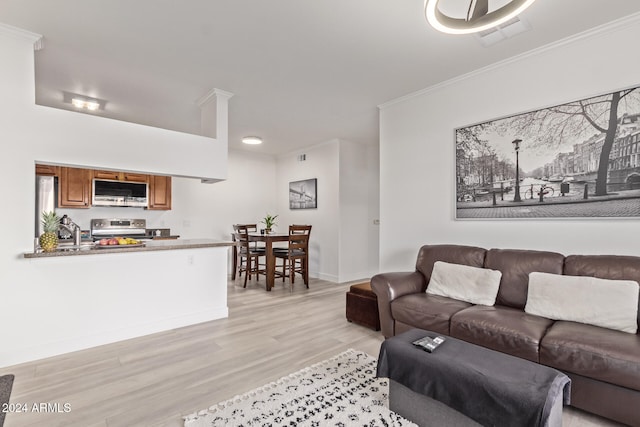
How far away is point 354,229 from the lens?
6.02 meters

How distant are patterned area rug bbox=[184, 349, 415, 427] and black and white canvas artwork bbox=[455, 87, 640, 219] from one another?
6.78 feet

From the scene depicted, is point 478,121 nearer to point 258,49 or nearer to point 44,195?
point 258,49

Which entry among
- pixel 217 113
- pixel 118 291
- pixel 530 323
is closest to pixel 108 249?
pixel 118 291

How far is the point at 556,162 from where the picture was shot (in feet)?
8.88

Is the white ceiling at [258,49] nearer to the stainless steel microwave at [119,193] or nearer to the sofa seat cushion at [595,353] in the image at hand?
the stainless steel microwave at [119,193]

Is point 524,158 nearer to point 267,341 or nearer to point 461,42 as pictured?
point 461,42

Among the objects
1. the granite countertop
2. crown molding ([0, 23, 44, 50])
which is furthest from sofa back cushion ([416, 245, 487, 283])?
crown molding ([0, 23, 44, 50])

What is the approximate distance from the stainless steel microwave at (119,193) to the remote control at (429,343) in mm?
5171

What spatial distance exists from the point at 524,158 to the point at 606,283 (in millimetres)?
1251

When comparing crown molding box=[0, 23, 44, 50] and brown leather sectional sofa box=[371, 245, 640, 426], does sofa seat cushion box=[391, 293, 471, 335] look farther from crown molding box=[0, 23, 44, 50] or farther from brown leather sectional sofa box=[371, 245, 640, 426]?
crown molding box=[0, 23, 44, 50]

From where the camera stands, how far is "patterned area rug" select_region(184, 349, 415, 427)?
1.79 meters

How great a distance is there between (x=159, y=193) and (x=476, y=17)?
17.8 feet

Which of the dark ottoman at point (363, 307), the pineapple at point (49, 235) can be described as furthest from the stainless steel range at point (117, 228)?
the dark ottoman at point (363, 307)

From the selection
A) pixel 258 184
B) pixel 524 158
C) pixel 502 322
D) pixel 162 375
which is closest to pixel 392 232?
pixel 524 158
